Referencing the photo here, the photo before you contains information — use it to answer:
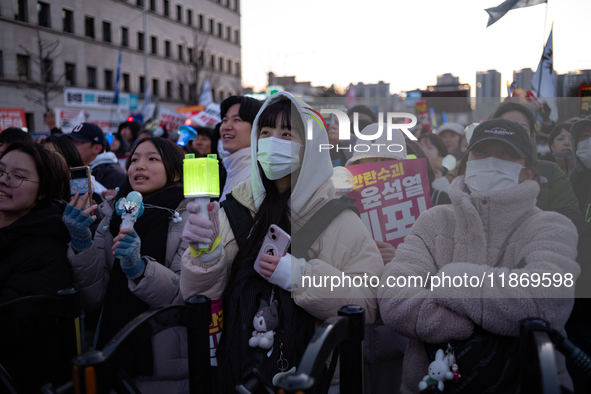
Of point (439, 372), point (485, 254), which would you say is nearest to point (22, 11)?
point (485, 254)

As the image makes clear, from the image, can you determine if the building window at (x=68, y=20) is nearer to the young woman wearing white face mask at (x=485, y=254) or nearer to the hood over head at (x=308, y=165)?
the hood over head at (x=308, y=165)

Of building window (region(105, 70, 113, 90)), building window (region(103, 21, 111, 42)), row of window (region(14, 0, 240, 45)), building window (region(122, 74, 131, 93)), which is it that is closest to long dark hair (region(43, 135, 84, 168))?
row of window (region(14, 0, 240, 45))

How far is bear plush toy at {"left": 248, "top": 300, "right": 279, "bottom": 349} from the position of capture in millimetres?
→ 1932

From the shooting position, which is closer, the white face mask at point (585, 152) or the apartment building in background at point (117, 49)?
the white face mask at point (585, 152)

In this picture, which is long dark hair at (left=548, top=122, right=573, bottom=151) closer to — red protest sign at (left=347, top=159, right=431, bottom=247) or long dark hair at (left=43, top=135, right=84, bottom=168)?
red protest sign at (left=347, top=159, right=431, bottom=247)

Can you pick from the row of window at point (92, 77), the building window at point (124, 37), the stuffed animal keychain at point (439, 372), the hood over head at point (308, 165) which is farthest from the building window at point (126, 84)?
the stuffed animal keychain at point (439, 372)

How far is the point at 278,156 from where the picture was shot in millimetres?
2205

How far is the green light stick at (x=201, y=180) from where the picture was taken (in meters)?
1.85

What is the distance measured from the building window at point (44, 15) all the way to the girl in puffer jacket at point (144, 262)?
32013 mm

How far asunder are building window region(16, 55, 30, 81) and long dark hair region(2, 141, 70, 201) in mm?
28697

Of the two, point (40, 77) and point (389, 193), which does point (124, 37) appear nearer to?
point (40, 77)

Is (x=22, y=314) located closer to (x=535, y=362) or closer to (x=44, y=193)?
(x=44, y=193)

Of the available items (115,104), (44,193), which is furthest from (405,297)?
(115,104)

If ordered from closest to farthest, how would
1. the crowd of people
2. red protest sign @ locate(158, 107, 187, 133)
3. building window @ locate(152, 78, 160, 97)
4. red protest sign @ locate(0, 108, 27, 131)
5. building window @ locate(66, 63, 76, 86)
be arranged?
the crowd of people, red protest sign @ locate(0, 108, 27, 131), red protest sign @ locate(158, 107, 187, 133), building window @ locate(66, 63, 76, 86), building window @ locate(152, 78, 160, 97)
